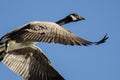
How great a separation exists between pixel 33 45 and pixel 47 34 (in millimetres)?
3823

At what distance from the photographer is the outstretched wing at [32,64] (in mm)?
31922

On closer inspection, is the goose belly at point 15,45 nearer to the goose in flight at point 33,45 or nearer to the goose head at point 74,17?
the goose in flight at point 33,45

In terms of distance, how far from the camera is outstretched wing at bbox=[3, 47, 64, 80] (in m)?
31.9

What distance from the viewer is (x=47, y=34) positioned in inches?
1112

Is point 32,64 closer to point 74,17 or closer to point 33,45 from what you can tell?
point 33,45

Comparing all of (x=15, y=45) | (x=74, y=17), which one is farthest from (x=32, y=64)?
(x=74, y=17)

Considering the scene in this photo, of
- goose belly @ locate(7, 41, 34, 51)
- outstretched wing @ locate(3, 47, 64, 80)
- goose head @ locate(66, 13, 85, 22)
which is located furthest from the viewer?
goose head @ locate(66, 13, 85, 22)

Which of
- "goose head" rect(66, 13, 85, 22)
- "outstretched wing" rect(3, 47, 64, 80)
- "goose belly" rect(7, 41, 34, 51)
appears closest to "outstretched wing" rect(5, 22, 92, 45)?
"goose belly" rect(7, 41, 34, 51)

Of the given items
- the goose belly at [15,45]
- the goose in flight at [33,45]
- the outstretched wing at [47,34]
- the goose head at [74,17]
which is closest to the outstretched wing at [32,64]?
the goose in flight at [33,45]

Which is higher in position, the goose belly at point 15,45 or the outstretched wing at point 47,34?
the outstretched wing at point 47,34

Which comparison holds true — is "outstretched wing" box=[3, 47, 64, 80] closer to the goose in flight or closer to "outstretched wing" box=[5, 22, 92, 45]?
the goose in flight

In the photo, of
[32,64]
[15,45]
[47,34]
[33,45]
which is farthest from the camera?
[32,64]

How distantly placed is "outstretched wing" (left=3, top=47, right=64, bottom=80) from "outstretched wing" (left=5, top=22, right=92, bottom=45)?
2408 mm

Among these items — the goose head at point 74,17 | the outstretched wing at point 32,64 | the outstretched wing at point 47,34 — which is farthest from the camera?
the goose head at point 74,17
